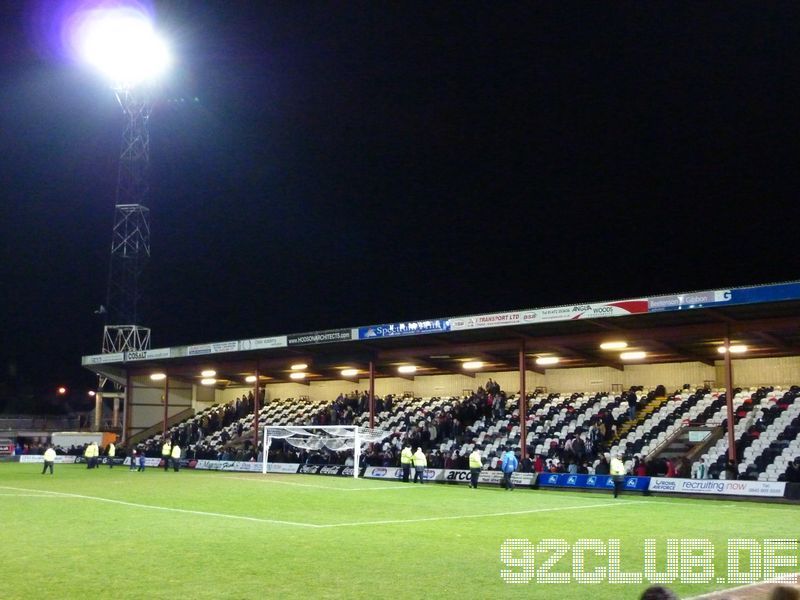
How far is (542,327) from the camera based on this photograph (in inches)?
1444

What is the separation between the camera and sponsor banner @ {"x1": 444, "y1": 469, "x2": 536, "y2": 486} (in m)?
33.8

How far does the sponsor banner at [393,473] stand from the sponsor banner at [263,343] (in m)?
9.99

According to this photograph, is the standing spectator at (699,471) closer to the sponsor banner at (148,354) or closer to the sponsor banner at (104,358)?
the sponsor banner at (148,354)

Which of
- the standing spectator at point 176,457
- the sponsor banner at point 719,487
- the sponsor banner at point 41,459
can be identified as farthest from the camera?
the sponsor banner at point 41,459

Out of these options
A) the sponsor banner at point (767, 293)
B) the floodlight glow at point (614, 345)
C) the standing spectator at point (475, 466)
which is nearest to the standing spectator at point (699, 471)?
the sponsor banner at point (767, 293)

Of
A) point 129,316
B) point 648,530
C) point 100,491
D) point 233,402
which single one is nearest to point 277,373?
point 233,402

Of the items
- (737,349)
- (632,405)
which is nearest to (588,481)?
(632,405)

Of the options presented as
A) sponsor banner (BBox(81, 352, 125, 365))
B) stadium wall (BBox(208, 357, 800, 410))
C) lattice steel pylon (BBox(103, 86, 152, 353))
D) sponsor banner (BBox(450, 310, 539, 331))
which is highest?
lattice steel pylon (BBox(103, 86, 152, 353))

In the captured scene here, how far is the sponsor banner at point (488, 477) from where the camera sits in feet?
111

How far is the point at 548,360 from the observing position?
141ft

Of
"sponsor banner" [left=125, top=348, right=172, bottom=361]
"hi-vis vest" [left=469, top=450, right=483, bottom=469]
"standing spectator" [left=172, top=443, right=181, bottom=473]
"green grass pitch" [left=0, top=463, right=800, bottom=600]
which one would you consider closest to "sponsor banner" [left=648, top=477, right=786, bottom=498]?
"green grass pitch" [left=0, top=463, right=800, bottom=600]

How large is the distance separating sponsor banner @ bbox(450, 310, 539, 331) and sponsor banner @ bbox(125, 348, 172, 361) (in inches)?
890

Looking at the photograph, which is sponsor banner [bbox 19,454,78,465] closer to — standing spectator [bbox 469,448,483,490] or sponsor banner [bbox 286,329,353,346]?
sponsor banner [bbox 286,329,353,346]

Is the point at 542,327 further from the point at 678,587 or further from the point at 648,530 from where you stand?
the point at 678,587
